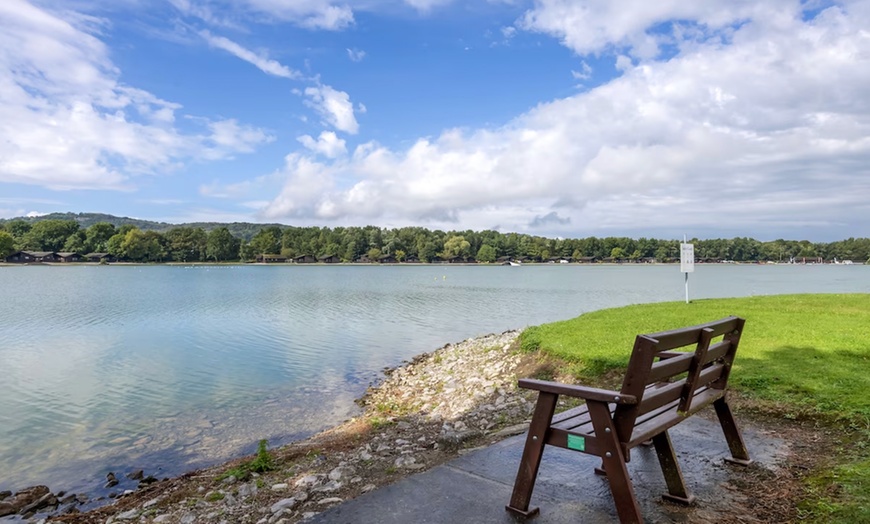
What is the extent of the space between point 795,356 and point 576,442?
846cm

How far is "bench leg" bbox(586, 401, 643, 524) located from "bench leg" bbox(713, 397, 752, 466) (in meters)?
2.13

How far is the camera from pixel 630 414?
3.91 metres

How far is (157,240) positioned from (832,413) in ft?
618

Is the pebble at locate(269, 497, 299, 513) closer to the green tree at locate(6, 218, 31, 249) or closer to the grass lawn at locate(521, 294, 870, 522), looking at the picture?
the grass lawn at locate(521, 294, 870, 522)

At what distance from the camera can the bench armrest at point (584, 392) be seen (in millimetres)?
3771

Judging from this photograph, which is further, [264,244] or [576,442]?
[264,244]

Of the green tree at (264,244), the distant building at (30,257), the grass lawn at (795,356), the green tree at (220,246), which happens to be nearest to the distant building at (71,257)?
the distant building at (30,257)

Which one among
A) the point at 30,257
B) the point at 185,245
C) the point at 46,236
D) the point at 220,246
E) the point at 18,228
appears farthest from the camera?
the point at 18,228

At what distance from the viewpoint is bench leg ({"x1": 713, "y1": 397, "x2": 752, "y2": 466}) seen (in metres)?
5.52

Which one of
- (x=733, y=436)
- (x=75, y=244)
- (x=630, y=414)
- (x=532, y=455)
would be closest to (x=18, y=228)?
(x=75, y=244)

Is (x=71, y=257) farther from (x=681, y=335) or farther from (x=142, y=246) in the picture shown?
(x=681, y=335)

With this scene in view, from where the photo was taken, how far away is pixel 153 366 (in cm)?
1930

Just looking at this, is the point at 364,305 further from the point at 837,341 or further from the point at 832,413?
the point at 832,413

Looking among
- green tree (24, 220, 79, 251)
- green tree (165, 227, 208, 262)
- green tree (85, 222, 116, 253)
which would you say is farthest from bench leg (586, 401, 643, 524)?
green tree (24, 220, 79, 251)
